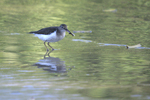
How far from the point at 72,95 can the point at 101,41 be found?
19.1 ft

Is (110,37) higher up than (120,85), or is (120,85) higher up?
(110,37)

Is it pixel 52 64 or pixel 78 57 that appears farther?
pixel 78 57

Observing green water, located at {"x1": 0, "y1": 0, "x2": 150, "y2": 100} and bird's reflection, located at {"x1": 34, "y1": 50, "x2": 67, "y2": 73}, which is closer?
green water, located at {"x1": 0, "y1": 0, "x2": 150, "y2": 100}

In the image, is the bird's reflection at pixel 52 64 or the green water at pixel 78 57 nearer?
the green water at pixel 78 57

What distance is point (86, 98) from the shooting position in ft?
18.0

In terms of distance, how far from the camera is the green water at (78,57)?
5.95m

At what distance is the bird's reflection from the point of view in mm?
7598

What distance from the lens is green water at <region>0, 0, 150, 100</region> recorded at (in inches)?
234

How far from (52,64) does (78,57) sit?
3.44ft

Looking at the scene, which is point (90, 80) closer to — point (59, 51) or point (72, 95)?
point (72, 95)

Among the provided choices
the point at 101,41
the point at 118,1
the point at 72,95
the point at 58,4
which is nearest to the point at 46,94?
the point at 72,95

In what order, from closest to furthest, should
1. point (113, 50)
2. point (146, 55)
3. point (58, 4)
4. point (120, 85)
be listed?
point (120, 85)
point (146, 55)
point (113, 50)
point (58, 4)

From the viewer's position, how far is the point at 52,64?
8141mm

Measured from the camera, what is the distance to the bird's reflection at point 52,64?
7598 mm
